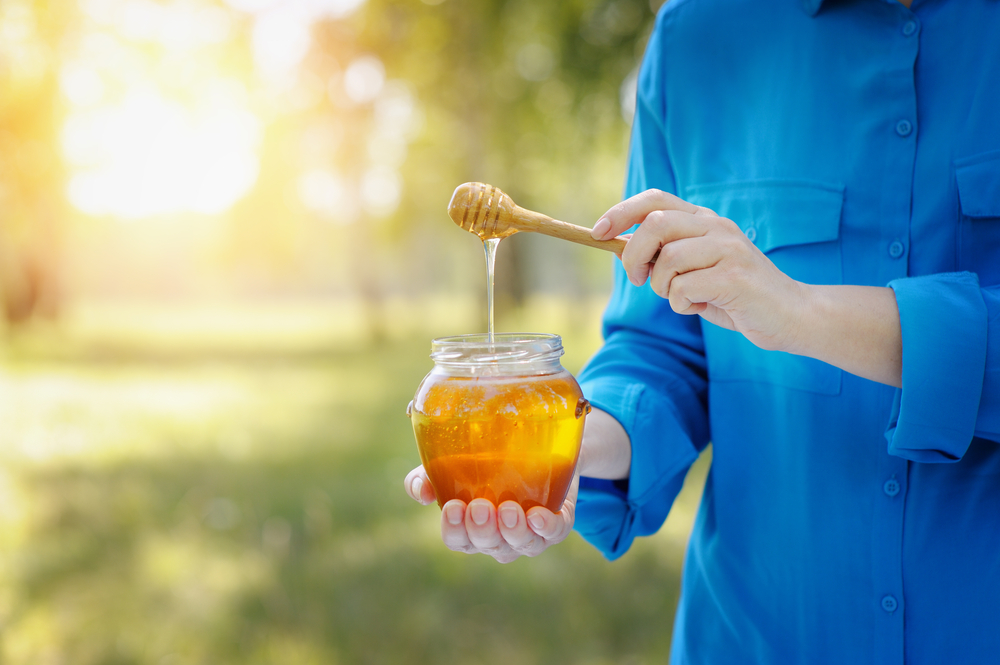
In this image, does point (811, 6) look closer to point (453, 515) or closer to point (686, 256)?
point (686, 256)

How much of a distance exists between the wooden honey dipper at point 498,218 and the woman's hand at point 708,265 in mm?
62

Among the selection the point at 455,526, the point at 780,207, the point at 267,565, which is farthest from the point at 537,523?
the point at 267,565

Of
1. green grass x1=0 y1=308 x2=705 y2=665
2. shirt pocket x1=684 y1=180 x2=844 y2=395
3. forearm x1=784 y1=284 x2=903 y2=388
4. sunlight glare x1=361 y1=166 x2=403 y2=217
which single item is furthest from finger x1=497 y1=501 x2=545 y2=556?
sunlight glare x1=361 y1=166 x2=403 y2=217

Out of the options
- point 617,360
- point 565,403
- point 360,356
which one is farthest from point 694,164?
point 360,356

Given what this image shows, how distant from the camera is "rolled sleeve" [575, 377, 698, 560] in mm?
1718

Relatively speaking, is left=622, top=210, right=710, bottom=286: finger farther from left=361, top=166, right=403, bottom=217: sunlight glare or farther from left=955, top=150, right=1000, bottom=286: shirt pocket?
left=361, top=166, right=403, bottom=217: sunlight glare

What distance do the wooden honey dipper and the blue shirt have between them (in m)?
0.47

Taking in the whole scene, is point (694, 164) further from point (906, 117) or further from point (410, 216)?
point (410, 216)

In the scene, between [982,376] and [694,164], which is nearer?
[982,376]

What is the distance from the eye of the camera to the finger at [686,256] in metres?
1.23

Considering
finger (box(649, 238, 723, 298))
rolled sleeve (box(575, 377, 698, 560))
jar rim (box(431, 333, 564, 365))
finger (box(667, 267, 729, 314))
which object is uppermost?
finger (box(649, 238, 723, 298))

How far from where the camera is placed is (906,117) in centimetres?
152

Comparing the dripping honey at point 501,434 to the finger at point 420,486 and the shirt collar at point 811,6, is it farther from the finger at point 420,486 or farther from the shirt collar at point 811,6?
the shirt collar at point 811,6

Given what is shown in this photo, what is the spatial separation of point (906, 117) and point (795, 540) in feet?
2.96
